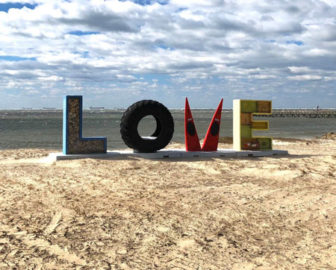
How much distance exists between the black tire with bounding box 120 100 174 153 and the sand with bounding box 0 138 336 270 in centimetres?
279

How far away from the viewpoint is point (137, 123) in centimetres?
1259

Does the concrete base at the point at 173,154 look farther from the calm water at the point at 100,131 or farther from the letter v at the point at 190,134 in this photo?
the calm water at the point at 100,131

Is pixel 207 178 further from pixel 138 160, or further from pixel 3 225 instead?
pixel 3 225

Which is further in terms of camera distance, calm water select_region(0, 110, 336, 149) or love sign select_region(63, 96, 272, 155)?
calm water select_region(0, 110, 336, 149)

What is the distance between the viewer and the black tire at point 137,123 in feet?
41.2

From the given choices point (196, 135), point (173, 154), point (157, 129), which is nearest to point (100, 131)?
point (157, 129)

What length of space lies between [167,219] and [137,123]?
7128 millimetres

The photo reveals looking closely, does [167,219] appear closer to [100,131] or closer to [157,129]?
[157,129]

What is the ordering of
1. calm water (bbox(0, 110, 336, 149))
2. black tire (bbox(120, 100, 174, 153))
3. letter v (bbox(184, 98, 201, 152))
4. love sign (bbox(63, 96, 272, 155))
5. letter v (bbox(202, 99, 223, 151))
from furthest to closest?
calm water (bbox(0, 110, 336, 149)) → letter v (bbox(202, 99, 223, 151)) → letter v (bbox(184, 98, 201, 152)) → black tire (bbox(120, 100, 174, 153)) → love sign (bbox(63, 96, 272, 155))

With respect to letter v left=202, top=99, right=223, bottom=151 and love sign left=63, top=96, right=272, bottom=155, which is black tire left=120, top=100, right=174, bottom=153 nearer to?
love sign left=63, top=96, right=272, bottom=155

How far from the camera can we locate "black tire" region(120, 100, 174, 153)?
12.6 metres

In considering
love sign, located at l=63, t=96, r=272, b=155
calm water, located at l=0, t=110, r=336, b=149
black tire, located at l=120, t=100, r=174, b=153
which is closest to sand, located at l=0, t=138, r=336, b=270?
love sign, located at l=63, t=96, r=272, b=155

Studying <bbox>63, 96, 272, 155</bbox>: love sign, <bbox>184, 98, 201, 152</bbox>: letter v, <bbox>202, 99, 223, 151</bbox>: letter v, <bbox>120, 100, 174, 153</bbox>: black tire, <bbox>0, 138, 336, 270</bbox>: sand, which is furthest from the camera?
<bbox>202, 99, 223, 151</bbox>: letter v

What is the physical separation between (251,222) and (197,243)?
1.23 meters
